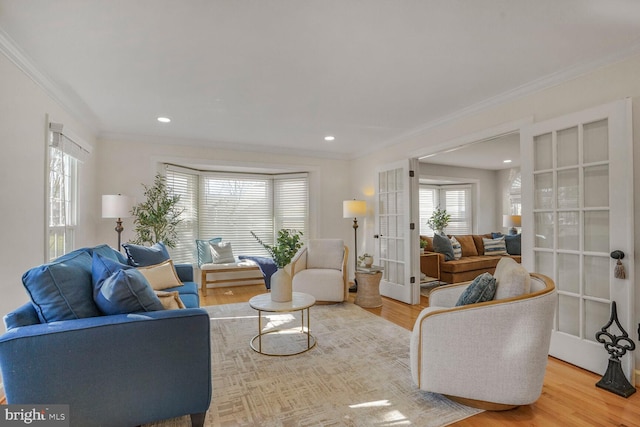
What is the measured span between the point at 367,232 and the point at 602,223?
333cm

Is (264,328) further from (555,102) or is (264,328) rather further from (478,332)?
(555,102)

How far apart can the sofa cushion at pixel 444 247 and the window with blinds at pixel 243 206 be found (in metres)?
2.39

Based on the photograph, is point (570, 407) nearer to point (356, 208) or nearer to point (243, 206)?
point (356, 208)

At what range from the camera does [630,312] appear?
7.22ft

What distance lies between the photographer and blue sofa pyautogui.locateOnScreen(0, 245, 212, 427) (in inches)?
57.1

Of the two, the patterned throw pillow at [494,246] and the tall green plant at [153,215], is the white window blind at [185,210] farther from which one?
the patterned throw pillow at [494,246]

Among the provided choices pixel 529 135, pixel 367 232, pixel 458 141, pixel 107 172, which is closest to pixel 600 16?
pixel 529 135

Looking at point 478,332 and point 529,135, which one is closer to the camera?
point 478,332

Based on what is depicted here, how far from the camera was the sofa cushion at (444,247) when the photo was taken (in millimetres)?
5445

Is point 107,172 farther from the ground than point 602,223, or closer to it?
farther from the ground

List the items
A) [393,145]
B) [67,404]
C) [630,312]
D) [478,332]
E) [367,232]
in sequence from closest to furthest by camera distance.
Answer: [67,404] → [478,332] → [630,312] → [393,145] → [367,232]

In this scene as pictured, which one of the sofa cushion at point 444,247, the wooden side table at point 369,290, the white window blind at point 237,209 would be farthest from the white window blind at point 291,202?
the sofa cushion at point 444,247

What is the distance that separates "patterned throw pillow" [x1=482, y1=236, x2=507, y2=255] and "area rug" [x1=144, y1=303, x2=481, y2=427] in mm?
3734

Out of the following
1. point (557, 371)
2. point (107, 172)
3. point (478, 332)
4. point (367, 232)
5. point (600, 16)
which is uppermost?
point (600, 16)
